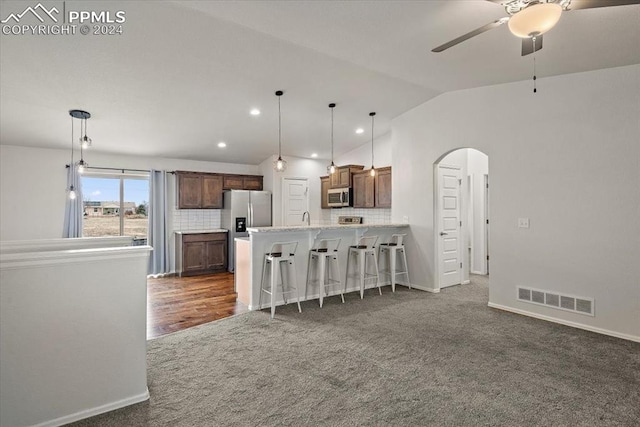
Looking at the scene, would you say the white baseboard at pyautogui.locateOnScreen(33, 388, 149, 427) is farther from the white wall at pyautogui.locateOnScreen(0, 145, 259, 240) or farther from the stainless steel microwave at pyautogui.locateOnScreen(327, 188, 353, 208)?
the stainless steel microwave at pyautogui.locateOnScreen(327, 188, 353, 208)

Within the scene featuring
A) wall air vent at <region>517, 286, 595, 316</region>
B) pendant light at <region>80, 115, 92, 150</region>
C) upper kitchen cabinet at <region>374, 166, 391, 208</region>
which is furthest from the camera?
upper kitchen cabinet at <region>374, 166, 391, 208</region>

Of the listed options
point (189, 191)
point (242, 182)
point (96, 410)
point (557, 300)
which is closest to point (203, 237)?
point (189, 191)

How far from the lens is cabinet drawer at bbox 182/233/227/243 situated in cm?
663

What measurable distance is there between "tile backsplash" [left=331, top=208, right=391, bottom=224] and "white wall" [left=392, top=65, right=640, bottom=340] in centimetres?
230

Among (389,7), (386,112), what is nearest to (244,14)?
(389,7)

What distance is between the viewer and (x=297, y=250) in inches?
182

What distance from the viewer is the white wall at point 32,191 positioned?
5.42 meters

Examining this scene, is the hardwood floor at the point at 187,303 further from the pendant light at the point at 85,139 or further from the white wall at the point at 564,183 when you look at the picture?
the white wall at the point at 564,183

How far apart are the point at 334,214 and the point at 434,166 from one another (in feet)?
11.7

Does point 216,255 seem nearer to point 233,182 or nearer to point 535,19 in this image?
point 233,182

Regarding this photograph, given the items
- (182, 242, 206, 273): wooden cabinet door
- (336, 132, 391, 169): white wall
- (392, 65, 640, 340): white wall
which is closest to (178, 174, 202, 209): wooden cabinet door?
(182, 242, 206, 273): wooden cabinet door

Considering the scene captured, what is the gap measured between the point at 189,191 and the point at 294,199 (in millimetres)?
2456

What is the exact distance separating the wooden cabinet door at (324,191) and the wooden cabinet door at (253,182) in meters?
1.62

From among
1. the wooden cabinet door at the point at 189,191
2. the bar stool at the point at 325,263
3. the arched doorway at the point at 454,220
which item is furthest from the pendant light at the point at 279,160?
the arched doorway at the point at 454,220
